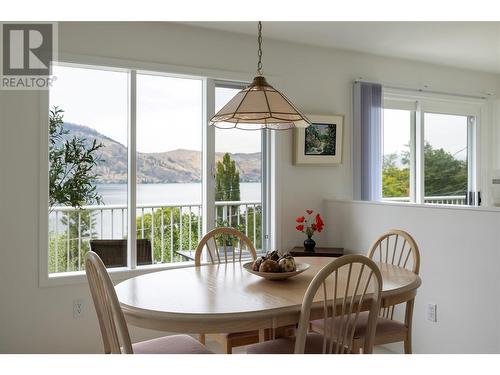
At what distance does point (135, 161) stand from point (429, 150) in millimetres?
3348

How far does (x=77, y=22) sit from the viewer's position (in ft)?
11.4

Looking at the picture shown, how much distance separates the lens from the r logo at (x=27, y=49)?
3.27 meters

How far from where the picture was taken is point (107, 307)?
1.99 meters

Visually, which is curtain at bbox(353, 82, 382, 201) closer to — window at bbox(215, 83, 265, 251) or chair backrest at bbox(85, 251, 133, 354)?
window at bbox(215, 83, 265, 251)

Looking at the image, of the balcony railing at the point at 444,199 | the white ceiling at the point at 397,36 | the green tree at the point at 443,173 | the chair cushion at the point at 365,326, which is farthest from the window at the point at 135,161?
the green tree at the point at 443,173

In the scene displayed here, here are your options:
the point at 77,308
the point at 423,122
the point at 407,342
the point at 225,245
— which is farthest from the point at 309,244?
the point at 423,122

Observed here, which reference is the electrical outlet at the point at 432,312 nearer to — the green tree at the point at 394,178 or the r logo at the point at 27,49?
the green tree at the point at 394,178

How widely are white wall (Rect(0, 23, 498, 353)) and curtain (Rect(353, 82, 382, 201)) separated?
0.08m

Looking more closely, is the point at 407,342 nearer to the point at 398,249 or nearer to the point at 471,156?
the point at 398,249

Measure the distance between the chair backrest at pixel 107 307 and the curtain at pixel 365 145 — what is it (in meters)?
3.07

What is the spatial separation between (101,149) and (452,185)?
13.0 feet

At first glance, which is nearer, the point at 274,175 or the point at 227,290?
the point at 227,290

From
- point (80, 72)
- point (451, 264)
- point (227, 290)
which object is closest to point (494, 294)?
point (451, 264)
